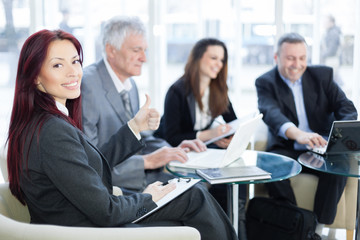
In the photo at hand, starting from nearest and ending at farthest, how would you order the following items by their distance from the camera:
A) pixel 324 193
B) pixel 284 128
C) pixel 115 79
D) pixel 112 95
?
1. pixel 112 95
2. pixel 115 79
3. pixel 324 193
4. pixel 284 128

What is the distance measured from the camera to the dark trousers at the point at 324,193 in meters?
3.07

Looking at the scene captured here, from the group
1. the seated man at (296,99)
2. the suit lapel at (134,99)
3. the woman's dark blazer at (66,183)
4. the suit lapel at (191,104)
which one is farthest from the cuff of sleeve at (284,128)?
the woman's dark blazer at (66,183)

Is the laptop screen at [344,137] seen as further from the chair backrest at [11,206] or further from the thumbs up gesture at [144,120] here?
the chair backrest at [11,206]

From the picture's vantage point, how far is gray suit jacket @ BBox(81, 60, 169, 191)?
108 inches

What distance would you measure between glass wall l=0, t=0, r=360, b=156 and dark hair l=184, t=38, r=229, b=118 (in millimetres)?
959

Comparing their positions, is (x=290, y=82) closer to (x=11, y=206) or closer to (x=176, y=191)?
(x=176, y=191)

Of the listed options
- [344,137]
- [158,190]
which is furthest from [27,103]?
[344,137]

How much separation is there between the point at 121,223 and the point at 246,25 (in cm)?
332

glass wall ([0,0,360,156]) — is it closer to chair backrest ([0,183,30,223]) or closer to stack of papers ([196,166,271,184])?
stack of papers ([196,166,271,184])

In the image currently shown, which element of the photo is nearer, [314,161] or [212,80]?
[314,161]

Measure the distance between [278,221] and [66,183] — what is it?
161 centimetres

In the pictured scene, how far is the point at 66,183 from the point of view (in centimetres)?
167

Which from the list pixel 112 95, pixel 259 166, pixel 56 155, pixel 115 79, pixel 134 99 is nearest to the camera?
pixel 56 155

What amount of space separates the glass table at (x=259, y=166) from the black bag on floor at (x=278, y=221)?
0.29 meters
